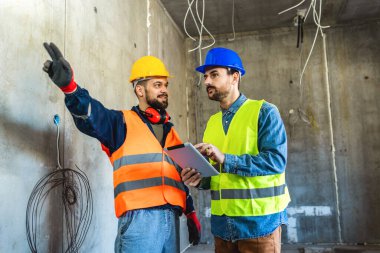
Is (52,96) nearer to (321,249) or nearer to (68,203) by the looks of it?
(68,203)

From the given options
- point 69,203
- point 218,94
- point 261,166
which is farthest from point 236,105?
point 69,203

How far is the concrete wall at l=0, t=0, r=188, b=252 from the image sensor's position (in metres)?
1.57

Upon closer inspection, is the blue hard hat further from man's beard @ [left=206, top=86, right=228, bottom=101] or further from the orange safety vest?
the orange safety vest

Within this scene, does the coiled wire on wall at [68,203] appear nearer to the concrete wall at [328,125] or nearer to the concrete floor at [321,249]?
the concrete floor at [321,249]

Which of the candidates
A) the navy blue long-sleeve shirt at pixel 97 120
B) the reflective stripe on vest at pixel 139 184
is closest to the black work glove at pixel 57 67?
the navy blue long-sleeve shirt at pixel 97 120

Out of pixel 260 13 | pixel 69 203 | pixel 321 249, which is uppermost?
pixel 260 13

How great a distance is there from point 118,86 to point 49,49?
1486 mm

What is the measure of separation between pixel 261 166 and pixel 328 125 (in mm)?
3770

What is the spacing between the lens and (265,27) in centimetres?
523

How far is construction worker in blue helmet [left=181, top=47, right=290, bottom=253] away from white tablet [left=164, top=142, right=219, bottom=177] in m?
0.05

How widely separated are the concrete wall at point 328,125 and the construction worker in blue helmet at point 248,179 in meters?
3.44

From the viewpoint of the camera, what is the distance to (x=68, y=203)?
200 cm

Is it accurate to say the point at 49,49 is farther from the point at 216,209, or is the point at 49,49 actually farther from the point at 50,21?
the point at 216,209

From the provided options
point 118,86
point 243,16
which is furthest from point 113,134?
point 243,16
